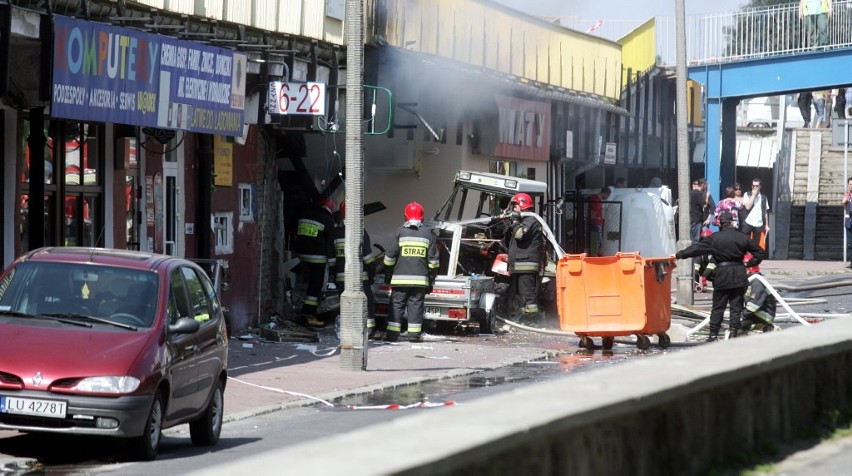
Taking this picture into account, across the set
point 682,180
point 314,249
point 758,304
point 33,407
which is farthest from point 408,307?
point 33,407

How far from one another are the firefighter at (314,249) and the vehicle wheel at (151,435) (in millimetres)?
10234

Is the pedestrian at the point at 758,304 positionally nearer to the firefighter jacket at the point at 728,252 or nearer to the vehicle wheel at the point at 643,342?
the firefighter jacket at the point at 728,252

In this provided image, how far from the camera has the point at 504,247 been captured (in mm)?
21078

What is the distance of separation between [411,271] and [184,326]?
870 cm

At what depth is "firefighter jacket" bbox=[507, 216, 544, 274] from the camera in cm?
2036

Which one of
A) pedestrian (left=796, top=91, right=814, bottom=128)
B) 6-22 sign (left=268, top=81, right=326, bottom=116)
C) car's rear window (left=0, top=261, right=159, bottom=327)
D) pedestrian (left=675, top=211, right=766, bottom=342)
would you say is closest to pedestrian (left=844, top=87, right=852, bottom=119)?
pedestrian (left=796, top=91, right=814, bottom=128)

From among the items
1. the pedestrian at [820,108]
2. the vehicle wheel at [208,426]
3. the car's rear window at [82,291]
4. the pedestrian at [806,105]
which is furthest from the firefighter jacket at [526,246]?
the pedestrian at [820,108]

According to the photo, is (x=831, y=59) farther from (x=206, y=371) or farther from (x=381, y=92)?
(x=206, y=371)

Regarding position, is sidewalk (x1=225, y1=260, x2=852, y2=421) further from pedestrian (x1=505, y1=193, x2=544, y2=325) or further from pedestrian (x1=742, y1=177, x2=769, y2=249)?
pedestrian (x1=742, y1=177, x2=769, y2=249)

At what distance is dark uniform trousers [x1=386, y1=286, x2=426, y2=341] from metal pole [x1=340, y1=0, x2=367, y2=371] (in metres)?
3.00

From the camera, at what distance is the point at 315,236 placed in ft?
66.3

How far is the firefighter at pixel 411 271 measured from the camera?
734 inches

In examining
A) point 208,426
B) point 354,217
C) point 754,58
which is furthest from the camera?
point 754,58

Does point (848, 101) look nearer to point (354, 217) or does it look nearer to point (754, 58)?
point (754, 58)
